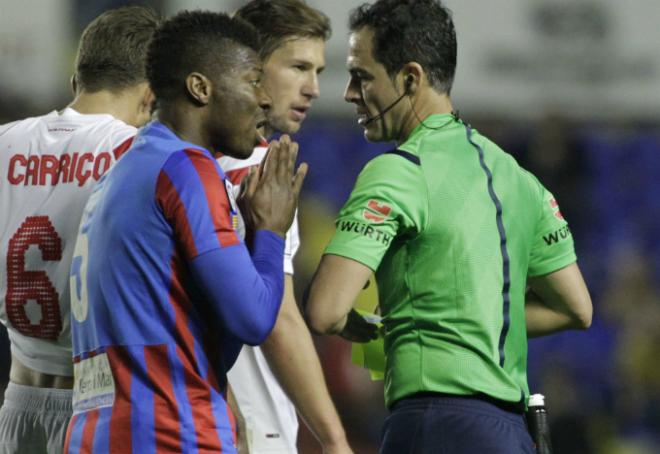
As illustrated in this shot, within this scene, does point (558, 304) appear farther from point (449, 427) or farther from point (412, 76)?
point (412, 76)

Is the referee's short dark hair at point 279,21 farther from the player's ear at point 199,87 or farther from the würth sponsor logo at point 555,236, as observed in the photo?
the player's ear at point 199,87

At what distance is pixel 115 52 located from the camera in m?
3.67

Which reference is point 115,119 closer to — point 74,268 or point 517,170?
point 74,268

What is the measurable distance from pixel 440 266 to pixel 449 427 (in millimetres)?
396

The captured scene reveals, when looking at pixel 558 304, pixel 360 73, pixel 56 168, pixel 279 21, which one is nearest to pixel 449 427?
pixel 558 304

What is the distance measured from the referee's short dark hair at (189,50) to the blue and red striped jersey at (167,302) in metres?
0.20

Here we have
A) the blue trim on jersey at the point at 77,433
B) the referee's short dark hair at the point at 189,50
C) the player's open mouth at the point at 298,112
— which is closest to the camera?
the blue trim on jersey at the point at 77,433

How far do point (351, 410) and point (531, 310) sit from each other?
548cm

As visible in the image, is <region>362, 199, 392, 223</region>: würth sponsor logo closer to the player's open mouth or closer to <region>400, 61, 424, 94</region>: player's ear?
<region>400, 61, 424, 94</region>: player's ear

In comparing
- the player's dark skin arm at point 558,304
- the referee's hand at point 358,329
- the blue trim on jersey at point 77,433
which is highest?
the player's dark skin arm at point 558,304

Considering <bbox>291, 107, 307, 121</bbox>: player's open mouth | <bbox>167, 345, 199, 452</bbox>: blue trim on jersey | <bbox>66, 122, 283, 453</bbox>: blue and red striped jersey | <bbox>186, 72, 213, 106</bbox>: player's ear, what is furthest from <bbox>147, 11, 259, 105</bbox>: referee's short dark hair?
<bbox>291, 107, 307, 121</bbox>: player's open mouth

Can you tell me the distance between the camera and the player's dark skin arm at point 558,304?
3.53 m

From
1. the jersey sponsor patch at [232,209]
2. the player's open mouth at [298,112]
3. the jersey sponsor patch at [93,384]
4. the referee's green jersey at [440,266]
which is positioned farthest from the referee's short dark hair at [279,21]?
the jersey sponsor patch at [93,384]

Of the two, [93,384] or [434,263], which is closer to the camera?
[93,384]
